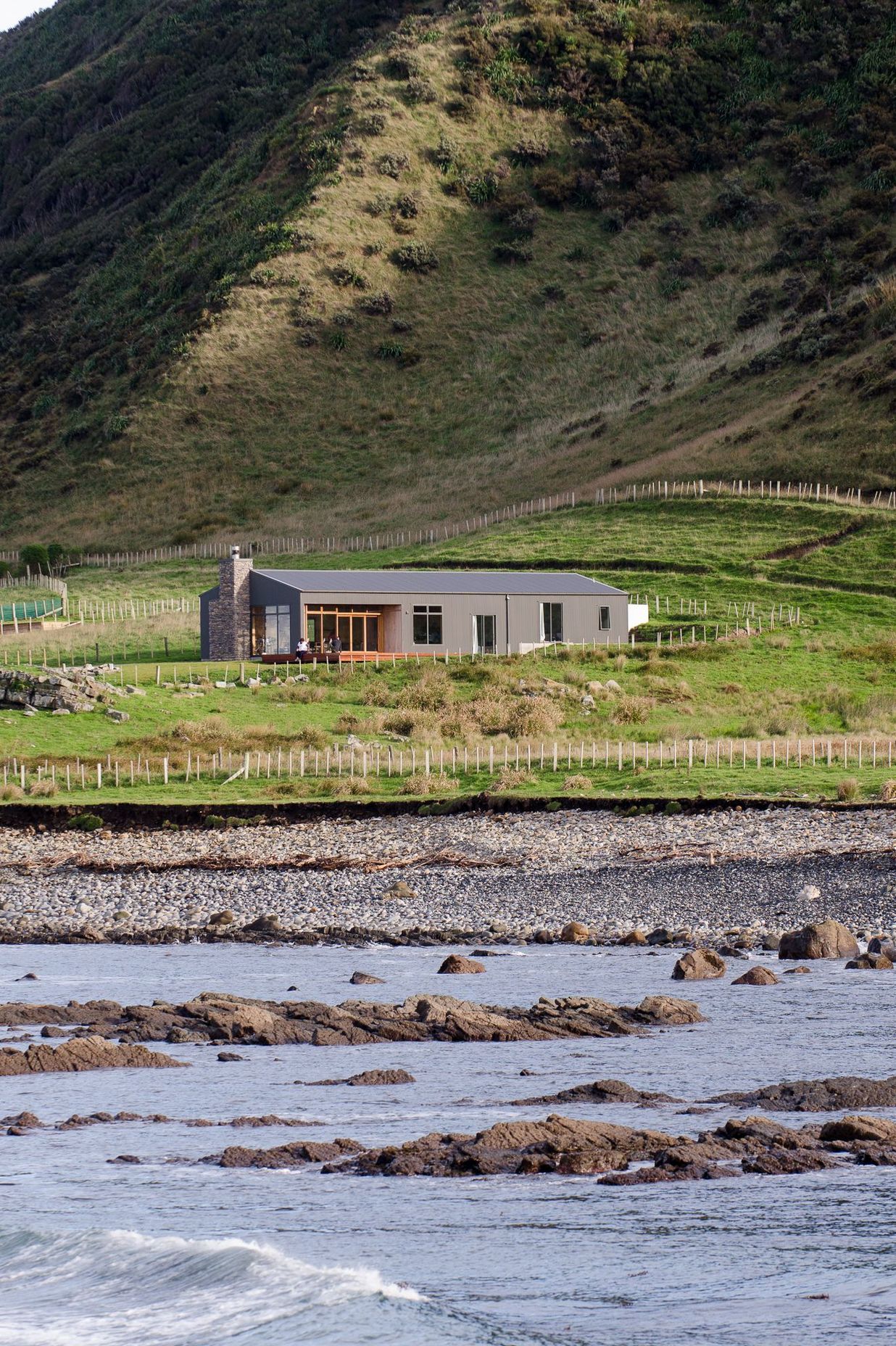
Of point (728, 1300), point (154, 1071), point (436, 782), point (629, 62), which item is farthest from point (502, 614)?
point (629, 62)

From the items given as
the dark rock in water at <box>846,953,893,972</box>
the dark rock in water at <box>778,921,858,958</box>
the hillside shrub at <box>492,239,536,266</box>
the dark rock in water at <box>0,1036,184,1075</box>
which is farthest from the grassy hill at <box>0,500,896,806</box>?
the hillside shrub at <box>492,239,536,266</box>

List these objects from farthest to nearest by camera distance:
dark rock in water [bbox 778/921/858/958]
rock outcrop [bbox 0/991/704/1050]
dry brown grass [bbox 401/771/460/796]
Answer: dry brown grass [bbox 401/771/460/796], dark rock in water [bbox 778/921/858/958], rock outcrop [bbox 0/991/704/1050]

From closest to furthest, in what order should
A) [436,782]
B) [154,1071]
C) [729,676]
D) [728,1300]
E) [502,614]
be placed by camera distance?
[728,1300], [154,1071], [436,782], [729,676], [502,614]

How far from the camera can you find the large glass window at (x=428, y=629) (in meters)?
63.1

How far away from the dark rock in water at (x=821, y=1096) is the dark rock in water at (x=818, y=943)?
7636mm

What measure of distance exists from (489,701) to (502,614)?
11.1 m

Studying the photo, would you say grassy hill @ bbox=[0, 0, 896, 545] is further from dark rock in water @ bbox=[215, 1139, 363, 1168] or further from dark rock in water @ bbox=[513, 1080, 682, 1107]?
dark rock in water @ bbox=[215, 1139, 363, 1168]

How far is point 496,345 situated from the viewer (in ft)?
390

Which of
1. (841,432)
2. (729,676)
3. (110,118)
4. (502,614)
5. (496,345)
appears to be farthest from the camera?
(110,118)

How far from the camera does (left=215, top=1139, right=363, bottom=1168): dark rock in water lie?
14.5 meters

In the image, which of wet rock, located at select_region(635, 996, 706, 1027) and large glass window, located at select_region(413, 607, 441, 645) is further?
large glass window, located at select_region(413, 607, 441, 645)

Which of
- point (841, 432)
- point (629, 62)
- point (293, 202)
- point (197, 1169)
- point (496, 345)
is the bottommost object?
point (197, 1169)

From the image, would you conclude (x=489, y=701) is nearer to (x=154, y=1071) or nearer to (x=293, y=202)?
(x=154, y=1071)

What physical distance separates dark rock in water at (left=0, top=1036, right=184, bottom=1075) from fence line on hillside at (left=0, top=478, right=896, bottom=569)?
6613cm
